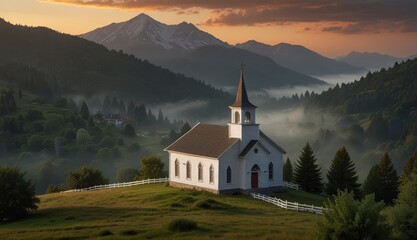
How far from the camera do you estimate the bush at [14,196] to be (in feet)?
194

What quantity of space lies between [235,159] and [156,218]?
866 inches

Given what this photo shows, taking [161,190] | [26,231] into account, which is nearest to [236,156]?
[161,190]

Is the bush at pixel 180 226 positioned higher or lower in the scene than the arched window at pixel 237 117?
lower

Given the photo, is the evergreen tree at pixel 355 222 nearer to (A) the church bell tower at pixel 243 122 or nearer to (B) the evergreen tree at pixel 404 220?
(B) the evergreen tree at pixel 404 220

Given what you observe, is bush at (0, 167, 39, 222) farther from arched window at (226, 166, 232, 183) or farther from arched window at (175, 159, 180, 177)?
arched window at (226, 166, 232, 183)

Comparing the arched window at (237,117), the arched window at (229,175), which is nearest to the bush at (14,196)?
the arched window at (229,175)

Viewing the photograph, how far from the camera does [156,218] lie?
51.2m

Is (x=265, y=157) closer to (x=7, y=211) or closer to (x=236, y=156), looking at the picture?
(x=236, y=156)

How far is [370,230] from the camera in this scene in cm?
3497

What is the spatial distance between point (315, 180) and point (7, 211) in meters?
44.3

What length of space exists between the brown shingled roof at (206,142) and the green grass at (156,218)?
540cm

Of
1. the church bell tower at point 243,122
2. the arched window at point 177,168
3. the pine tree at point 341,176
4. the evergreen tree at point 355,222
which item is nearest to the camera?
the evergreen tree at point 355,222

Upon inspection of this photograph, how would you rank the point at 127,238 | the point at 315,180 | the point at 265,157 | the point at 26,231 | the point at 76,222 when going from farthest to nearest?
the point at 315,180, the point at 265,157, the point at 76,222, the point at 26,231, the point at 127,238

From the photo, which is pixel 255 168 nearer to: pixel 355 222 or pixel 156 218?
pixel 156 218
